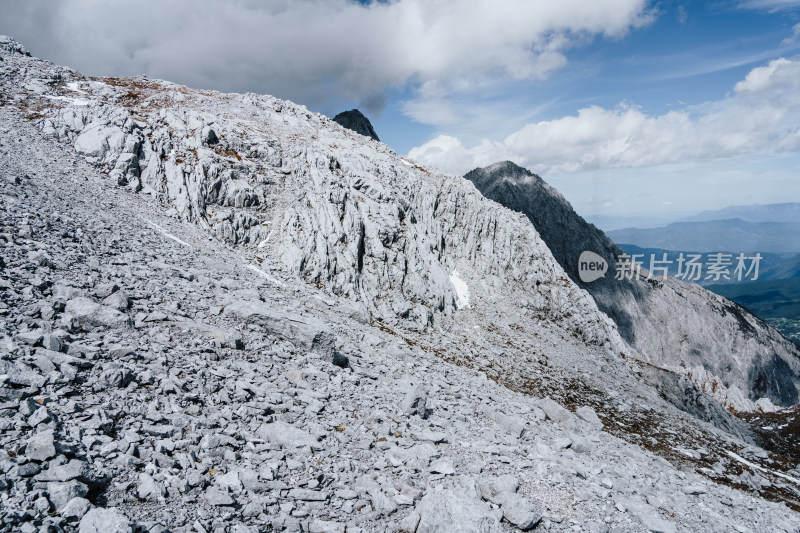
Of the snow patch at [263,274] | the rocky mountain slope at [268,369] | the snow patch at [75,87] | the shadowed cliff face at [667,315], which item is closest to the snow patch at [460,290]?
the rocky mountain slope at [268,369]

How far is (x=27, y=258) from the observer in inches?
508

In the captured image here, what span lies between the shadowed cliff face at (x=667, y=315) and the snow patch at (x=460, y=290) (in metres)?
73.8

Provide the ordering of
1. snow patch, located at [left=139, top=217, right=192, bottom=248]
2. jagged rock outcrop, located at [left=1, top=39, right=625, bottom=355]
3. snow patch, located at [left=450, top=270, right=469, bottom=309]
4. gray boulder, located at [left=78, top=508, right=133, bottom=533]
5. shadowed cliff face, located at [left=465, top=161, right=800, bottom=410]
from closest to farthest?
gray boulder, located at [left=78, top=508, right=133, bottom=533] < snow patch, located at [left=139, top=217, right=192, bottom=248] < jagged rock outcrop, located at [left=1, top=39, right=625, bottom=355] < snow patch, located at [left=450, top=270, right=469, bottom=309] < shadowed cliff face, located at [left=465, top=161, right=800, bottom=410]

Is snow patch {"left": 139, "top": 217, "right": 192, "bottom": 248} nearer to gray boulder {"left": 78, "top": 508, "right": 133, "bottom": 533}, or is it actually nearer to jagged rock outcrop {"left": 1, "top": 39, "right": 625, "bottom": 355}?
jagged rock outcrop {"left": 1, "top": 39, "right": 625, "bottom": 355}

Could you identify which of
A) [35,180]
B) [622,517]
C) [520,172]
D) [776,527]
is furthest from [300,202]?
[520,172]

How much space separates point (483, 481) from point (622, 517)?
12.5 feet

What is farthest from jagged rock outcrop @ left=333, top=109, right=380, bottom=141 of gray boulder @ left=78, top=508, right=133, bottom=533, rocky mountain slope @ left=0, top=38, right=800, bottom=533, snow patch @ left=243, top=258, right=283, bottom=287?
gray boulder @ left=78, top=508, right=133, bottom=533

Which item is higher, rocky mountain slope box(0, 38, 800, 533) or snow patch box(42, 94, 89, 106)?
snow patch box(42, 94, 89, 106)

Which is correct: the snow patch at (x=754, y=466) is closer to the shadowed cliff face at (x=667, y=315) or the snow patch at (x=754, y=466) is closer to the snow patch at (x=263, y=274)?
the snow patch at (x=263, y=274)

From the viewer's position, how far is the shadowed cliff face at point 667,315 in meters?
104

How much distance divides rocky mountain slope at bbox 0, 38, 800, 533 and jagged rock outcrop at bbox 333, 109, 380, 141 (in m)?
72.3

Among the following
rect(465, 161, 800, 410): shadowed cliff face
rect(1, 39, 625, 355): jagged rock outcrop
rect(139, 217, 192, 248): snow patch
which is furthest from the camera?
rect(465, 161, 800, 410): shadowed cliff face

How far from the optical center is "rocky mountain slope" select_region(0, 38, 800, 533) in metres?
7.75

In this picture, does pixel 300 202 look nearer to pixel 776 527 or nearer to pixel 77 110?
pixel 77 110
